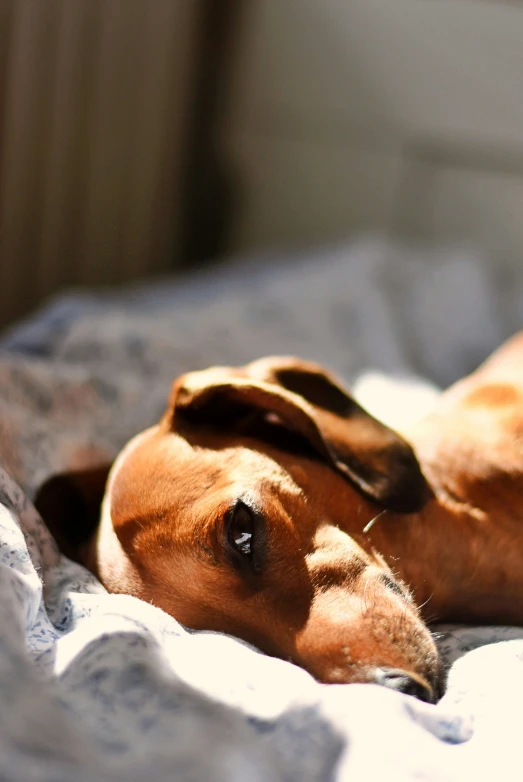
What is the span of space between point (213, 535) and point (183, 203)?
2443 mm

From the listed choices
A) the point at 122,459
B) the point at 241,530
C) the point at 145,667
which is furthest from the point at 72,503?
the point at 145,667


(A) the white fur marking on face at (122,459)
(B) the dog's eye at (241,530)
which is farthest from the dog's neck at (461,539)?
(A) the white fur marking on face at (122,459)

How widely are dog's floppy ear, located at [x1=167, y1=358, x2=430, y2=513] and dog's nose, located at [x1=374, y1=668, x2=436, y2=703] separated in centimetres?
29

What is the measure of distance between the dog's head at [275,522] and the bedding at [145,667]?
0.19 feet

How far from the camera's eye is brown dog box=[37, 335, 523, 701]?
1007 millimetres

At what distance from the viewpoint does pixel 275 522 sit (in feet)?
3.55

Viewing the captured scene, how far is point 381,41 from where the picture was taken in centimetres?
292

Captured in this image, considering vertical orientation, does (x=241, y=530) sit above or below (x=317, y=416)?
below

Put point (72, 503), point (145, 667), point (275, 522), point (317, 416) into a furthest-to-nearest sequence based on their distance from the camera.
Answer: point (72, 503) < point (317, 416) < point (275, 522) < point (145, 667)

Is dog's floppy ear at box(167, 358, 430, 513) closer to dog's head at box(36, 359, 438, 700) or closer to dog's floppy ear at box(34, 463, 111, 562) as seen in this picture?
dog's head at box(36, 359, 438, 700)

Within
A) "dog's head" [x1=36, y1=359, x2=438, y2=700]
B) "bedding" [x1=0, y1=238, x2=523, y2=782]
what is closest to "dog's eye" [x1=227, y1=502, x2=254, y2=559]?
"dog's head" [x1=36, y1=359, x2=438, y2=700]

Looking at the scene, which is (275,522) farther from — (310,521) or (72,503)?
(72,503)

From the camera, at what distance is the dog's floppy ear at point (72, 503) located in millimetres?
1309

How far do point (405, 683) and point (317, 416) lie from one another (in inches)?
16.6
